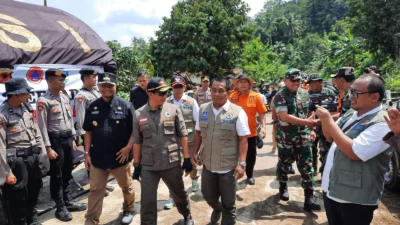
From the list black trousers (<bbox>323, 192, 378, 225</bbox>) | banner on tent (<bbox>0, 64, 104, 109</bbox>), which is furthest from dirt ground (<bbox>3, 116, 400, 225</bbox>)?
banner on tent (<bbox>0, 64, 104, 109</bbox>)

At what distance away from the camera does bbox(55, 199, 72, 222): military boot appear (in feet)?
12.7

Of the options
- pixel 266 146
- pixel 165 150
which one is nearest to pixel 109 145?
pixel 165 150

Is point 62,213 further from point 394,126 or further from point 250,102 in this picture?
point 394,126

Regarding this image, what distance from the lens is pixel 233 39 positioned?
18812mm

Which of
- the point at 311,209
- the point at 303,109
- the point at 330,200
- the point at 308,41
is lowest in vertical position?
the point at 311,209

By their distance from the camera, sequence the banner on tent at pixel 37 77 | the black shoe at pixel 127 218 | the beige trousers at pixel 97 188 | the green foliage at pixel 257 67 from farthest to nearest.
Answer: the green foliage at pixel 257 67, the banner on tent at pixel 37 77, the black shoe at pixel 127 218, the beige trousers at pixel 97 188

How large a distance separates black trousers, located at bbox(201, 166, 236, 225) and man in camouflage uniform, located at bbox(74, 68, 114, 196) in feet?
6.90

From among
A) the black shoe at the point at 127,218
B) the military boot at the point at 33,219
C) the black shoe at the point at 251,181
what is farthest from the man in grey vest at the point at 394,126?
the military boot at the point at 33,219

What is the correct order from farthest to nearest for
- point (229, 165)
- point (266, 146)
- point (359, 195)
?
point (266, 146) < point (229, 165) < point (359, 195)

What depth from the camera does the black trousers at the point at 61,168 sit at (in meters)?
3.95

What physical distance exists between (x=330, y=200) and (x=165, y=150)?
170 cm

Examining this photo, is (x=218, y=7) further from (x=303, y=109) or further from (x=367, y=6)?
(x=303, y=109)

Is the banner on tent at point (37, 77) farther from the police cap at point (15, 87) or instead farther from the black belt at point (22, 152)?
the black belt at point (22, 152)

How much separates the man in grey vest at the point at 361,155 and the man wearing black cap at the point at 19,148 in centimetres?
311
